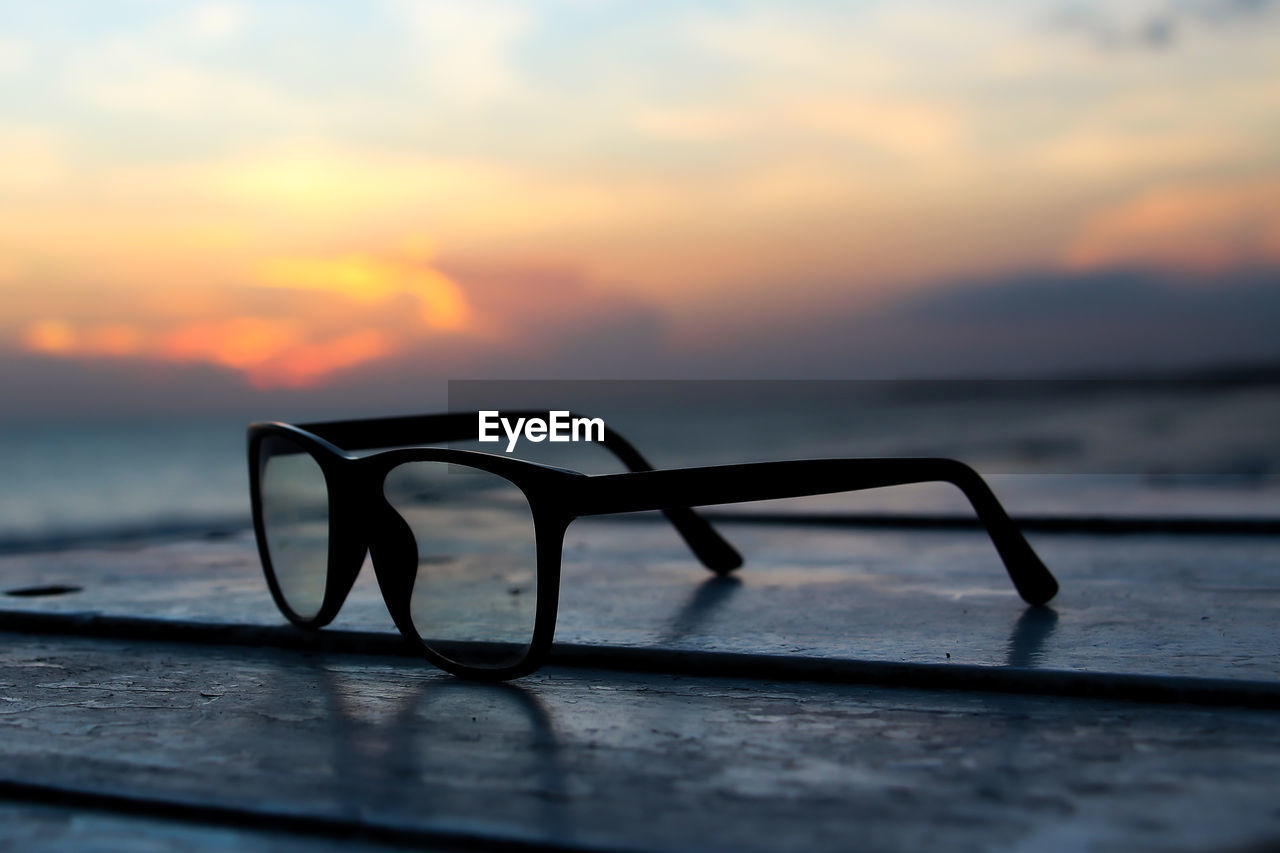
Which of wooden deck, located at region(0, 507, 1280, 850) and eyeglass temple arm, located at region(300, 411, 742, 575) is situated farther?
eyeglass temple arm, located at region(300, 411, 742, 575)

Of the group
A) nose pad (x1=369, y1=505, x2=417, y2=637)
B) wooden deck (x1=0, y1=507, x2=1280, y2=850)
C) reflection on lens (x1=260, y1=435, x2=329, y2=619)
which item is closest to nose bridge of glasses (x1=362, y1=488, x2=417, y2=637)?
nose pad (x1=369, y1=505, x2=417, y2=637)

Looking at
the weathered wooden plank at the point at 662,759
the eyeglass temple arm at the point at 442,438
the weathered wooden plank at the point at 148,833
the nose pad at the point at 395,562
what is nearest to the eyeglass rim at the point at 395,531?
the nose pad at the point at 395,562

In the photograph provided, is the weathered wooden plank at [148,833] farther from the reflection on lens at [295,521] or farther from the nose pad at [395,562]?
the reflection on lens at [295,521]

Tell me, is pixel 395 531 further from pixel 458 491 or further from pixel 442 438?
pixel 442 438

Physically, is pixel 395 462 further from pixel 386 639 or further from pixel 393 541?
pixel 386 639

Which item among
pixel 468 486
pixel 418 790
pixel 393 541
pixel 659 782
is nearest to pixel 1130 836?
pixel 659 782

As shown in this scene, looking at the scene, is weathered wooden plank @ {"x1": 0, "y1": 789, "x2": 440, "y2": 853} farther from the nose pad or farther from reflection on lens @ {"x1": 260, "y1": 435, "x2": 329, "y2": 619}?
reflection on lens @ {"x1": 260, "y1": 435, "x2": 329, "y2": 619}

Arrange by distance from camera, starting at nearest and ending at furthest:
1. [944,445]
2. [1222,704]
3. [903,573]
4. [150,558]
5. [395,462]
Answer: [1222,704]
[395,462]
[903,573]
[150,558]
[944,445]

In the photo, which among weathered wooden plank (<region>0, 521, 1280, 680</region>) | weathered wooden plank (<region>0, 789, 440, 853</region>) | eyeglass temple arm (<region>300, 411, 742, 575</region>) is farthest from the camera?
eyeglass temple arm (<region>300, 411, 742, 575</region>)
